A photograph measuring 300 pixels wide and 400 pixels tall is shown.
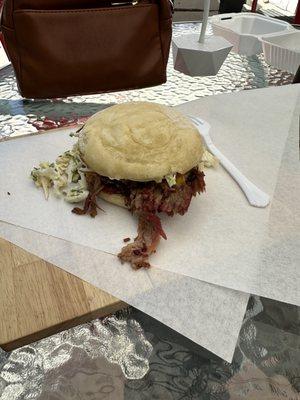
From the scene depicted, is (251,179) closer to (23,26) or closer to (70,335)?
(70,335)

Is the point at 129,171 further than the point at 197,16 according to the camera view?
No

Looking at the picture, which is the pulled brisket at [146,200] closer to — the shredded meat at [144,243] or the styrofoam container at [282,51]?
the shredded meat at [144,243]

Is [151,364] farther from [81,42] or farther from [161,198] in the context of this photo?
[81,42]

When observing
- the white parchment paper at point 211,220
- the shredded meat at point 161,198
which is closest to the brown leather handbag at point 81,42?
the white parchment paper at point 211,220

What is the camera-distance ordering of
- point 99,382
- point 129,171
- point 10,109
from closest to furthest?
1. point 99,382
2. point 129,171
3. point 10,109

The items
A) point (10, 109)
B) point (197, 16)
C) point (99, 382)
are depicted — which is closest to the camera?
point (99, 382)

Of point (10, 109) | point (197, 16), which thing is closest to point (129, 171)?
point (10, 109)

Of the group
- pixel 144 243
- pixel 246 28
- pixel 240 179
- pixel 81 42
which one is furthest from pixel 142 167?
pixel 246 28
